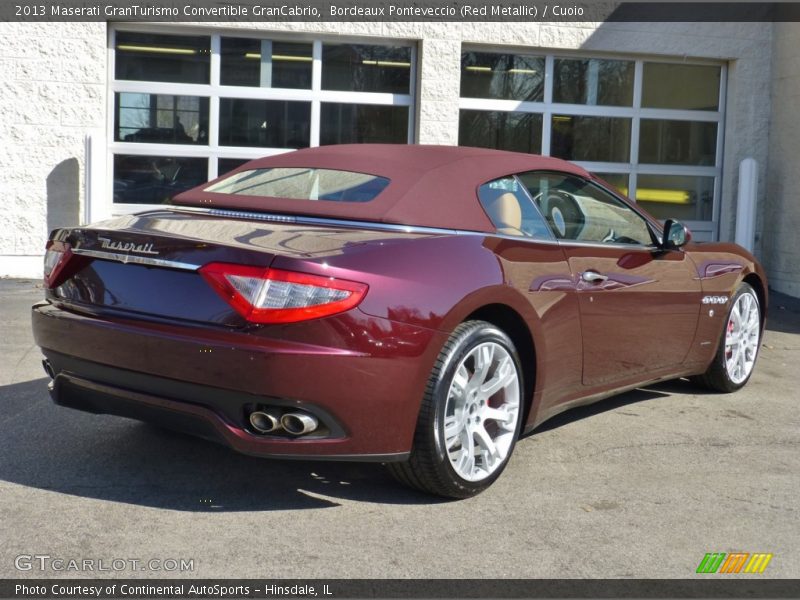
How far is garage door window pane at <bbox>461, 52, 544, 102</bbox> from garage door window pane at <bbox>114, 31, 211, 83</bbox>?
288 centimetres

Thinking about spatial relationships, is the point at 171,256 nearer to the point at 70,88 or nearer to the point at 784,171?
the point at 70,88

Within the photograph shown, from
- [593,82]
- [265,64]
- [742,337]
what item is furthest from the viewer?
[593,82]

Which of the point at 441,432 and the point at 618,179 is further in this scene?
the point at 618,179

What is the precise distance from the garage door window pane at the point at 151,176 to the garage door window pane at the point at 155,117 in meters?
0.20

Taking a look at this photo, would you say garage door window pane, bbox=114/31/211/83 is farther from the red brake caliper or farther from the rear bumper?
the rear bumper

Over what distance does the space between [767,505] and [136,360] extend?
2529 mm

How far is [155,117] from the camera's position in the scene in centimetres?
1109

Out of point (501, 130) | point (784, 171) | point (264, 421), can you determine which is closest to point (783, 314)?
point (784, 171)

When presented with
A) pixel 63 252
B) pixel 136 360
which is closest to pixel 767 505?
pixel 136 360

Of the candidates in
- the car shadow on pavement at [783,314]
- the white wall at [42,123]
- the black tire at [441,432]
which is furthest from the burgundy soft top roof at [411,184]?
the white wall at [42,123]

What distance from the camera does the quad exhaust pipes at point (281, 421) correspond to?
3637 mm

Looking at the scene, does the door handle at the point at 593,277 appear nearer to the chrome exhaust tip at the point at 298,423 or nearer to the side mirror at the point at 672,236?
the side mirror at the point at 672,236

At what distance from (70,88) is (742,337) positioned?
745 cm

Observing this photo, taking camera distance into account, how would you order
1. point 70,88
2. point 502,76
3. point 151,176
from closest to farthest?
point 70,88, point 151,176, point 502,76
